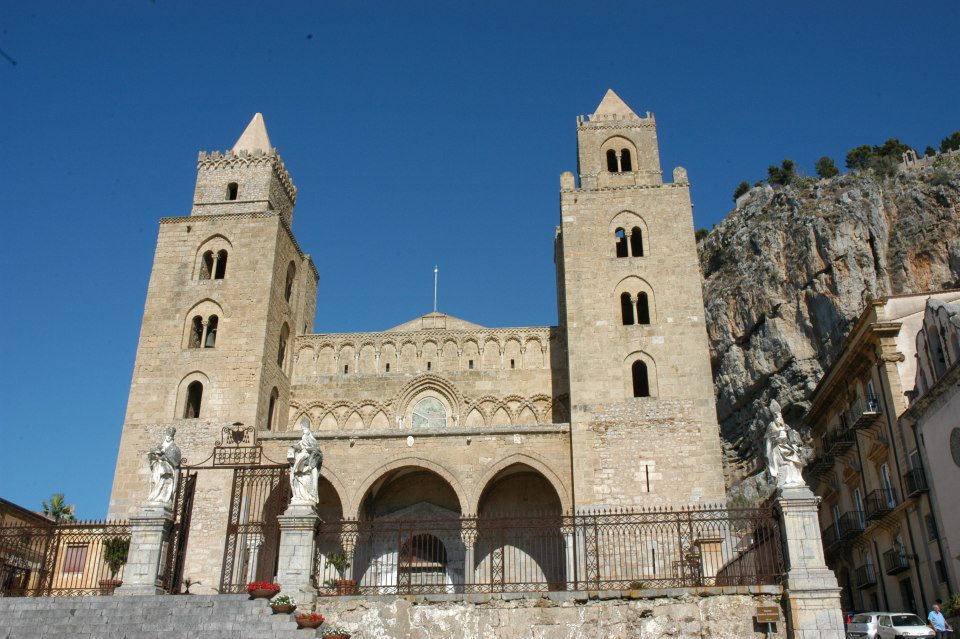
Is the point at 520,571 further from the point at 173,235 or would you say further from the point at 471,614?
the point at 173,235

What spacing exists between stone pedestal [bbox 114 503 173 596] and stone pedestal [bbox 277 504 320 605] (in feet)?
7.82

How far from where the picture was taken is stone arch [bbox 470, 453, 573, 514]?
26031 millimetres

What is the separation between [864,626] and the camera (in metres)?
17.5

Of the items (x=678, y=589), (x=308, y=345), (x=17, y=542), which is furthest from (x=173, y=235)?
(x=678, y=589)

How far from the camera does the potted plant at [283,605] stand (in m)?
14.0

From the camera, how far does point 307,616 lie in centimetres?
1383

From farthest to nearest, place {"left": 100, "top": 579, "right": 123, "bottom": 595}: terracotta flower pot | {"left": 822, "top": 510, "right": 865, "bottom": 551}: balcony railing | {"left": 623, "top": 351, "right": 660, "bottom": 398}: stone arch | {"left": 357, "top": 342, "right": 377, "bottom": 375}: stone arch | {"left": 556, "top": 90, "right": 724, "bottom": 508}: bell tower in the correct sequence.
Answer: {"left": 357, "top": 342, "right": 377, "bottom": 375}: stone arch
{"left": 623, "top": 351, "right": 660, "bottom": 398}: stone arch
{"left": 822, "top": 510, "right": 865, "bottom": 551}: balcony railing
{"left": 556, "top": 90, "right": 724, "bottom": 508}: bell tower
{"left": 100, "top": 579, "right": 123, "bottom": 595}: terracotta flower pot

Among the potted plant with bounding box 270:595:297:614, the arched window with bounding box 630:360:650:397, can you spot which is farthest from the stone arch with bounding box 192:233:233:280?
the potted plant with bounding box 270:595:297:614

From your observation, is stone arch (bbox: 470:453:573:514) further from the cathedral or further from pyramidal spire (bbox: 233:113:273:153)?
pyramidal spire (bbox: 233:113:273:153)

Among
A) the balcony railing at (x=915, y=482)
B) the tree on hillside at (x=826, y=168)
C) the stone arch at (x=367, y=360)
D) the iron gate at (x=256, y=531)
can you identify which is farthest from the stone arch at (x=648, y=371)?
the tree on hillside at (x=826, y=168)

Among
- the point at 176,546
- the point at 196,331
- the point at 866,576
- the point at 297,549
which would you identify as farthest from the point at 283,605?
the point at 866,576

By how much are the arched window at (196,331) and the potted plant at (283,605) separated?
17119 mm

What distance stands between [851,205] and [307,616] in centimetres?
4247

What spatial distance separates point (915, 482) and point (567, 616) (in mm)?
12366
